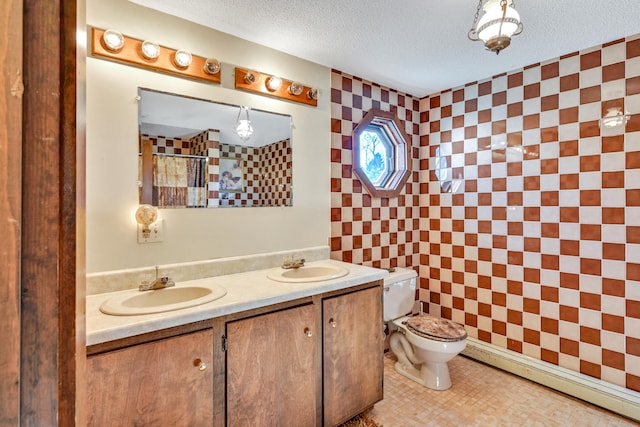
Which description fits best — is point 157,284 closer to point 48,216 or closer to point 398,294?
point 48,216

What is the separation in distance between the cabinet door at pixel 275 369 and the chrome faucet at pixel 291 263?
428 mm

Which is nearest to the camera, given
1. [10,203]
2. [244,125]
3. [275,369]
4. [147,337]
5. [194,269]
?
[10,203]

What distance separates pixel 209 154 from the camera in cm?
180

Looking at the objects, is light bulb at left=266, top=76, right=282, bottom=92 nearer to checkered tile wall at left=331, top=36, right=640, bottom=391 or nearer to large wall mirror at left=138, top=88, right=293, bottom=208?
large wall mirror at left=138, top=88, right=293, bottom=208

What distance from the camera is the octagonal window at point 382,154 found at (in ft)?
8.41

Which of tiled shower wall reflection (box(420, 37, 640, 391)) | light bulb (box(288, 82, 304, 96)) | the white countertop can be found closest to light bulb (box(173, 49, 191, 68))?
light bulb (box(288, 82, 304, 96))

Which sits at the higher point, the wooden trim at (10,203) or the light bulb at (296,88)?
the light bulb at (296,88)

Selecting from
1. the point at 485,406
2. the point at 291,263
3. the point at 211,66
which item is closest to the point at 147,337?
the point at 291,263

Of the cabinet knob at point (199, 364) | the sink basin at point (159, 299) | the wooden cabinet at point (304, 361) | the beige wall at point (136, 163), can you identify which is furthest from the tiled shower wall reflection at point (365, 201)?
the cabinet knob at point (199, 364)

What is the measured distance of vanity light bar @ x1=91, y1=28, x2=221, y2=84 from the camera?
4.77 ft

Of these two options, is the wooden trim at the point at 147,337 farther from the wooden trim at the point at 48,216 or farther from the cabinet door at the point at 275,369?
the wooden trim at the point at 48,216

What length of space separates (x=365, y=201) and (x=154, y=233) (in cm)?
157

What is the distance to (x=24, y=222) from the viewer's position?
1.19 ft

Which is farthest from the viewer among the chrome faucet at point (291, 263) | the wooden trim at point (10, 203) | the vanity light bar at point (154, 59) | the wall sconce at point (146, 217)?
the chrome faucet at point (291, 263)
